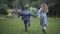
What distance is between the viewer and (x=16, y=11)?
1014 mm

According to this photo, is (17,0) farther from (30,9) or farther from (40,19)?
(40,19)

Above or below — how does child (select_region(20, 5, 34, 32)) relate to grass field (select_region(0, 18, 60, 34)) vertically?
above

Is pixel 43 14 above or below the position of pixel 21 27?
above

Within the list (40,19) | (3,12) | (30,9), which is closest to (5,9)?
(3,12)

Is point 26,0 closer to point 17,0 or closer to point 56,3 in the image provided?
point 17,0

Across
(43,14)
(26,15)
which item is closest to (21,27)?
(26,15)

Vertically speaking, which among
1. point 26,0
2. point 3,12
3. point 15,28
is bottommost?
point 15,28

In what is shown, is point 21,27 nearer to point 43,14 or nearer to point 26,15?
point 26,15

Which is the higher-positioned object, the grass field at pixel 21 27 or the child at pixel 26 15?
the child at pixel 26 15

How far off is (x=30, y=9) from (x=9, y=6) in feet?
0.75

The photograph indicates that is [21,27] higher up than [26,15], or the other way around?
[26,15]

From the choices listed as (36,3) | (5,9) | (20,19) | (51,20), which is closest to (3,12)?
(5,9)

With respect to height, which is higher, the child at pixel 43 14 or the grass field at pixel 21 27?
the child at pixel 43 14

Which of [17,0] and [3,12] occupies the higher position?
[17,0]
